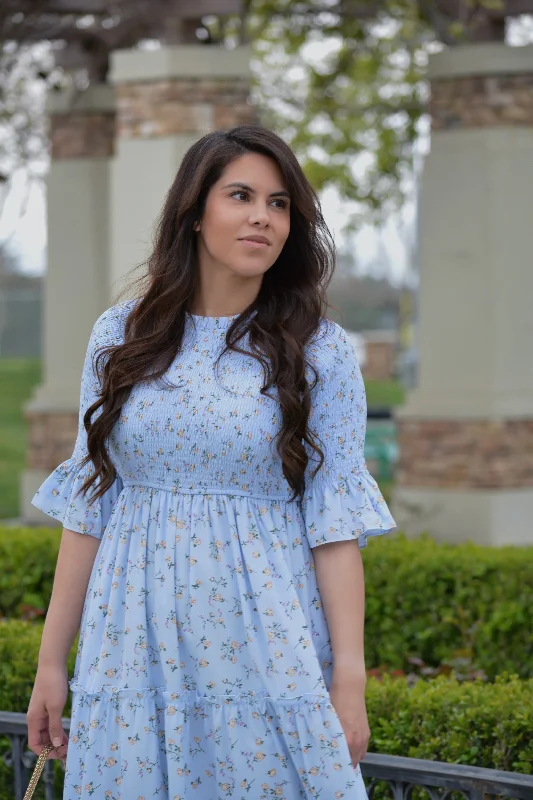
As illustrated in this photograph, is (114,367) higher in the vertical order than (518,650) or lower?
higher

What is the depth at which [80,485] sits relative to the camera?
2.72 m

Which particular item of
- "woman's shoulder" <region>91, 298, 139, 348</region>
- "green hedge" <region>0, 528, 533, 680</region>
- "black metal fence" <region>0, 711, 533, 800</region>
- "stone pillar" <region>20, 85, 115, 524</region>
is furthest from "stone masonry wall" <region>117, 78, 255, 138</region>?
"woman's shoulder" <region>91, 298, 139, 348</region>

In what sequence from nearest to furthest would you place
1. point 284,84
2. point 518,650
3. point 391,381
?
1. point 518,650
2. point 284,84
3. point 391,381

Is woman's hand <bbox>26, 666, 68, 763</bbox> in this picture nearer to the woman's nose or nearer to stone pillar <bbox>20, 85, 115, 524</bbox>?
the woman's nose

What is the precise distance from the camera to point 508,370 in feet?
31.1

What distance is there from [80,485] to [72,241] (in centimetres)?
900

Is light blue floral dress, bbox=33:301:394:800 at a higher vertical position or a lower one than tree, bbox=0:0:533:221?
lower

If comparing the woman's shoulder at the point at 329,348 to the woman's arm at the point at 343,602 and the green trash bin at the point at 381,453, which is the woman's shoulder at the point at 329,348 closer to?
the woman's arm at the point at 343,602

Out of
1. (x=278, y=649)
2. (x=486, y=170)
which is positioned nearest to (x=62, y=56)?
(x=486, y=170)

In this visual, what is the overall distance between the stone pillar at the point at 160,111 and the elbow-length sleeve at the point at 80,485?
21.3ft

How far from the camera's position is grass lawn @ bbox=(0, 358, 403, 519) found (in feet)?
56.3

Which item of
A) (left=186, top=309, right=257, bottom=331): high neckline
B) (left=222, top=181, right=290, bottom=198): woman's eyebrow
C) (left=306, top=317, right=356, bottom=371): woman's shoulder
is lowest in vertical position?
(left=306, top=317, right=356, bottom=371): woman's shoulder

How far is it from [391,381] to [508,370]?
2369 centimetres

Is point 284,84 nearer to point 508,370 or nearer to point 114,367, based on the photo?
point 508,370
